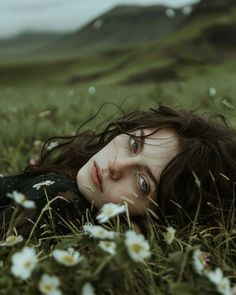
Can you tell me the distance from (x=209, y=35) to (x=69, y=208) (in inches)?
1653

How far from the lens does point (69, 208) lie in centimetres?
291

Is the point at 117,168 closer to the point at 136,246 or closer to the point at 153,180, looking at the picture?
the point at 153,180

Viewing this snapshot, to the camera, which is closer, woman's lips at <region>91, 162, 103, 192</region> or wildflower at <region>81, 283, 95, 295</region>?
wildflower at <region>81, 283, 95, 295</region>

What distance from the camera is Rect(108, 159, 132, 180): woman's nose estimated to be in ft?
9.39

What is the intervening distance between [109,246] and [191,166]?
1370mm

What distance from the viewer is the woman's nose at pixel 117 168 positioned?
2.86 meters

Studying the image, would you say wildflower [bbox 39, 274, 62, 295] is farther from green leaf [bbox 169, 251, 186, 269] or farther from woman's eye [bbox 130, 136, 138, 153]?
woman's eye [bbox 130, 136, 138, 153]

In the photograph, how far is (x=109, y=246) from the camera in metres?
1.76

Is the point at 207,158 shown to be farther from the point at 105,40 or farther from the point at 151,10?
the point at 151,10

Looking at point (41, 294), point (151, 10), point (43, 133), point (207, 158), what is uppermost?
point (41, 294)

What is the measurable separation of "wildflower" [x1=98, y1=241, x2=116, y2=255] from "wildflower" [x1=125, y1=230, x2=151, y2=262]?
8 centimetres

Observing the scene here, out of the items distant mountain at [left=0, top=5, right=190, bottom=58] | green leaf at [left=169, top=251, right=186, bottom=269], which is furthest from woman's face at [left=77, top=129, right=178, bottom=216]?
distant mountain at [left=0, top=5, right=190, bottom=58]

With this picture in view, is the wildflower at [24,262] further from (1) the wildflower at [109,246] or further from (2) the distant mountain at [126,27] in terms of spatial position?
(2) the distant mountain at [126,27]

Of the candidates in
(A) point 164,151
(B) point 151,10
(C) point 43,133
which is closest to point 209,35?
(C) point 43,133
